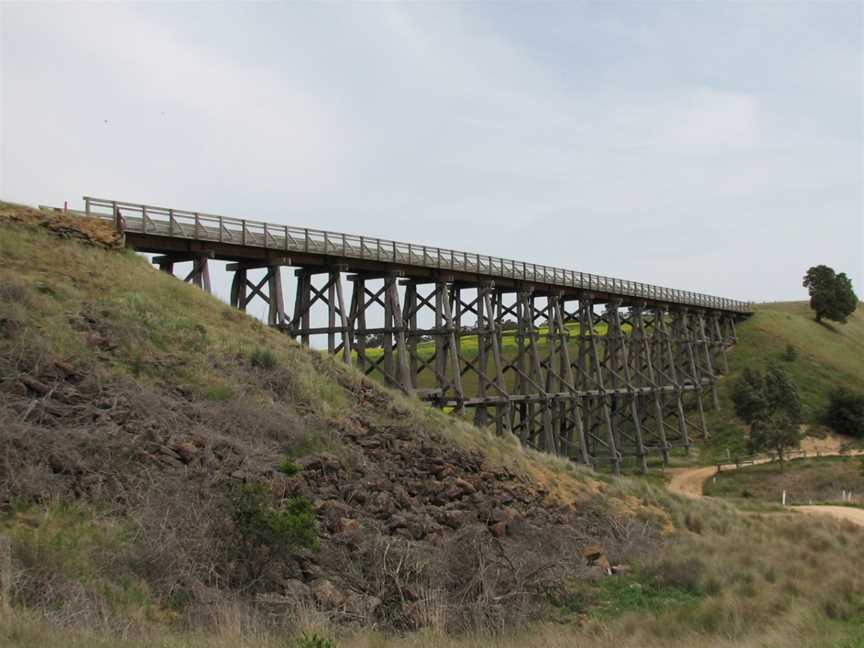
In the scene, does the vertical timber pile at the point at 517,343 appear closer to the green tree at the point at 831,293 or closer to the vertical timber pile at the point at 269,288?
the vertical timber pile at the point at 269,288

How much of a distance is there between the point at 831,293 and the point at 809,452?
2855 centimetres

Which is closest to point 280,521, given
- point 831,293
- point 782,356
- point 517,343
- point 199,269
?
point 199,269

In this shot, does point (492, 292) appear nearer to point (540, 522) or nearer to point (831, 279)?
point (540, 522)

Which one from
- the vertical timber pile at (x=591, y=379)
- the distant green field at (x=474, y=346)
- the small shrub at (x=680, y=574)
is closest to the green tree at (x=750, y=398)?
the vertical timber pile at (x=591, y=379)

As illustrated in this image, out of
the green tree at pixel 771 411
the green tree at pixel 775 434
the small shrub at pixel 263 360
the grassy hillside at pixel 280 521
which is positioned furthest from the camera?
the green tree at pixel 771 411

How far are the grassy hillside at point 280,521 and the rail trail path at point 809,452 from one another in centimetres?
581

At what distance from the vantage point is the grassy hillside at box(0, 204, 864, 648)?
8062mm

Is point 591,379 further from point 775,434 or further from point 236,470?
point 236,470

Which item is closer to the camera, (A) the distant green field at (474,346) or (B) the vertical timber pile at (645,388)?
(B) the vertical timber pile at (645,388)

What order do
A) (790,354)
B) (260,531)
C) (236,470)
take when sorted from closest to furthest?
(260,531) < (236,470) < (790,354)

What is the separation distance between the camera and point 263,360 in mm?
16281

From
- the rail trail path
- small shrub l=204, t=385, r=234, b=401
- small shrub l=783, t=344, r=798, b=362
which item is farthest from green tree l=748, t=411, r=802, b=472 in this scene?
small shrub l=204, t=385, r=234, b=401

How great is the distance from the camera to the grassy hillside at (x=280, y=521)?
8.06 metres

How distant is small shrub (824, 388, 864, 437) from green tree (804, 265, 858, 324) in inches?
840
